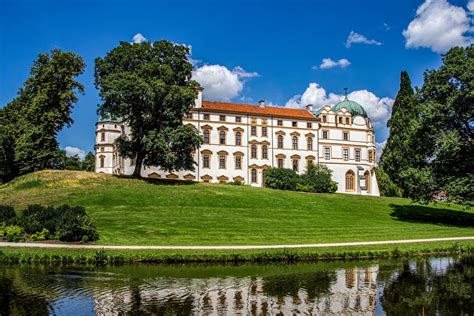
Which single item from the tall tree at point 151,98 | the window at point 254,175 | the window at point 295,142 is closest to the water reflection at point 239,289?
the tall tree at point 151,98

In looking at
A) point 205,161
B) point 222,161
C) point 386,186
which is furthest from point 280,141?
point 386,186

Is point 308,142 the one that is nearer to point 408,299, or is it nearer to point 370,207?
point 370,207

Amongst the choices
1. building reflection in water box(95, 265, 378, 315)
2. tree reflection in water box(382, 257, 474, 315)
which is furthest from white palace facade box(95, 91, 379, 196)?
building reflection in water box(95, 265, 378, 315)

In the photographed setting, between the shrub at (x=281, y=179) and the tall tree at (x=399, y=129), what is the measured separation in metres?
15.6

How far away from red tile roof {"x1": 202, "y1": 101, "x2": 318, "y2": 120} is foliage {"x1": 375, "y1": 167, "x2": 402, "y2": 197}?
12592mm

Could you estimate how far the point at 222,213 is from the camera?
37.5 meters

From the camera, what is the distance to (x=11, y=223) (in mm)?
26969

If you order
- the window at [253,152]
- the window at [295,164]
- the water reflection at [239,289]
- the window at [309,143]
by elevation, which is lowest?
the water reflection at [239,289]

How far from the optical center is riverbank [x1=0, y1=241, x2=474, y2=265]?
70.0 ft

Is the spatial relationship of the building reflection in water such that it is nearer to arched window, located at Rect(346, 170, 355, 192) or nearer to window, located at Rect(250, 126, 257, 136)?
window, located at Rect(250, 126, 257, 136)

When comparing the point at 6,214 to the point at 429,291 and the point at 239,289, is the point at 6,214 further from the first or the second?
the point at 429,291

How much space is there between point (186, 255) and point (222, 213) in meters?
15.4

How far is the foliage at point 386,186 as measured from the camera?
2557 inches

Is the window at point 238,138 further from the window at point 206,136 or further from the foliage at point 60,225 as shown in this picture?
the foliage at point 60,225
